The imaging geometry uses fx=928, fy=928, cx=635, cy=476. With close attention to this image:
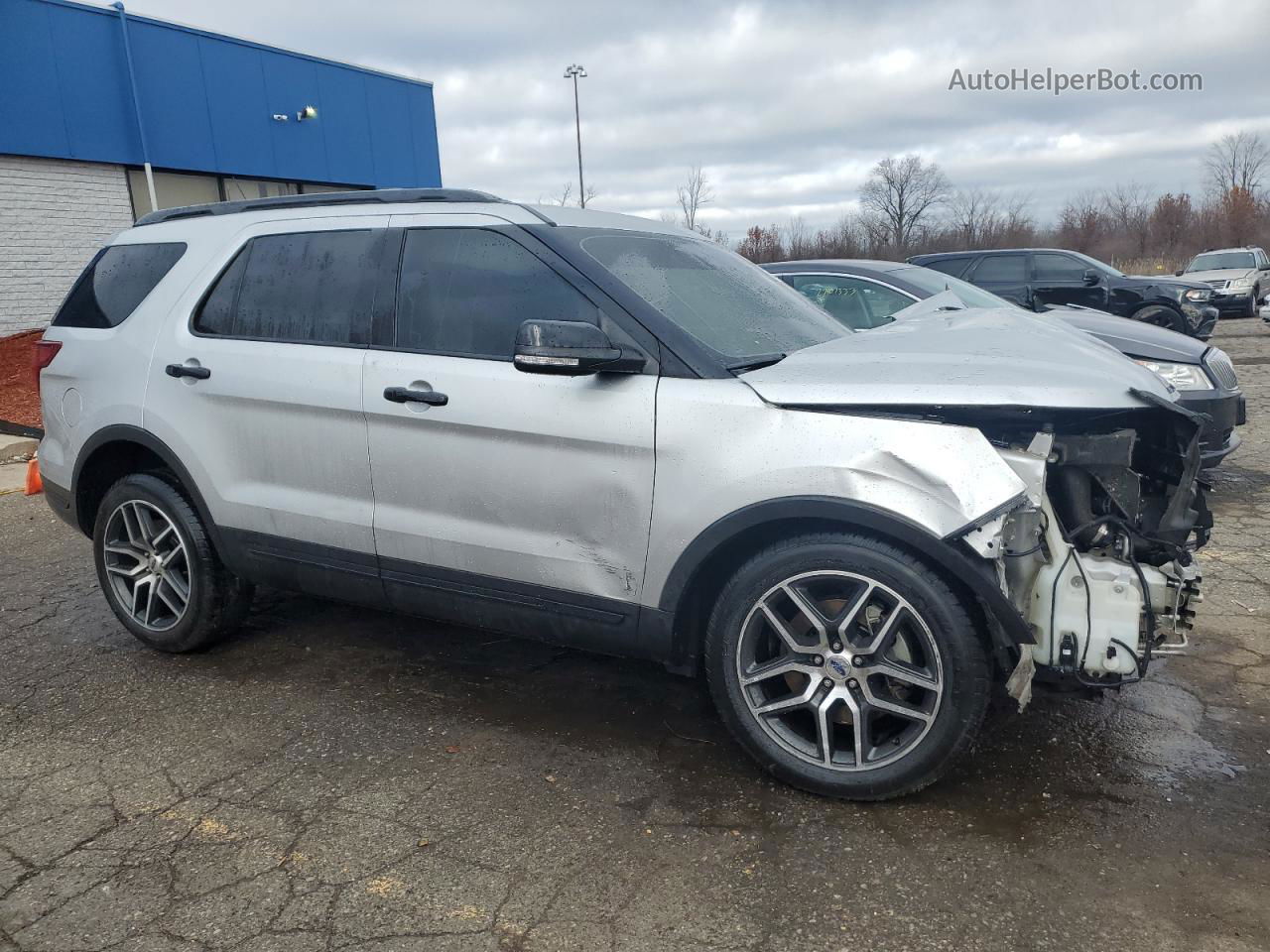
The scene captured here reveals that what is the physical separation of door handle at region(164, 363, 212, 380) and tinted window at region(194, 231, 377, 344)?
0.17 m

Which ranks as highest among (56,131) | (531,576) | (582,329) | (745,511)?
(56,131)

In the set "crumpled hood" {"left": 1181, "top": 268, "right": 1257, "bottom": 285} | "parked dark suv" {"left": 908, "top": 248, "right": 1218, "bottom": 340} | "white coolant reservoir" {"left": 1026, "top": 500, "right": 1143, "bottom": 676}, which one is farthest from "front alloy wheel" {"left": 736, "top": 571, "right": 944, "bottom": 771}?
"crumpled hood" {"left": 1181, "top": 268, "right": 1257, "bottom": 285}

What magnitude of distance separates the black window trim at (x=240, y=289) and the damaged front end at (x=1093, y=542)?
2.22 meters

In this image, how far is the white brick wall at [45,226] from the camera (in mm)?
13352

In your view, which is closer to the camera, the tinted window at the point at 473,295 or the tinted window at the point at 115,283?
the tinted window at the point at 473,295

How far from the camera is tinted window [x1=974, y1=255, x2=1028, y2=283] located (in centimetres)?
1349

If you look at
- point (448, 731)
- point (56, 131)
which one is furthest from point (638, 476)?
point (56, 131)

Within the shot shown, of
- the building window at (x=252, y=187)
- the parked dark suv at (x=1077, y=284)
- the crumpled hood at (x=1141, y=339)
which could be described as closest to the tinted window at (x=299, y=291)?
the crumpled hood at (x=1141, y=339)

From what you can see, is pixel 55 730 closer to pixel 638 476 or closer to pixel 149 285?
pixel 149 285

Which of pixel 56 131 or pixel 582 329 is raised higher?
pixel 56 131

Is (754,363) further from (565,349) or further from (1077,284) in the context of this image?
(1077,284)

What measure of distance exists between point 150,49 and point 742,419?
15652mm

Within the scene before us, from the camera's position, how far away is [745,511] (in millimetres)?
2818

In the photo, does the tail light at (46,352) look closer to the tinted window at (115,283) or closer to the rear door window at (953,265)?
the tinted window at (115,283)
